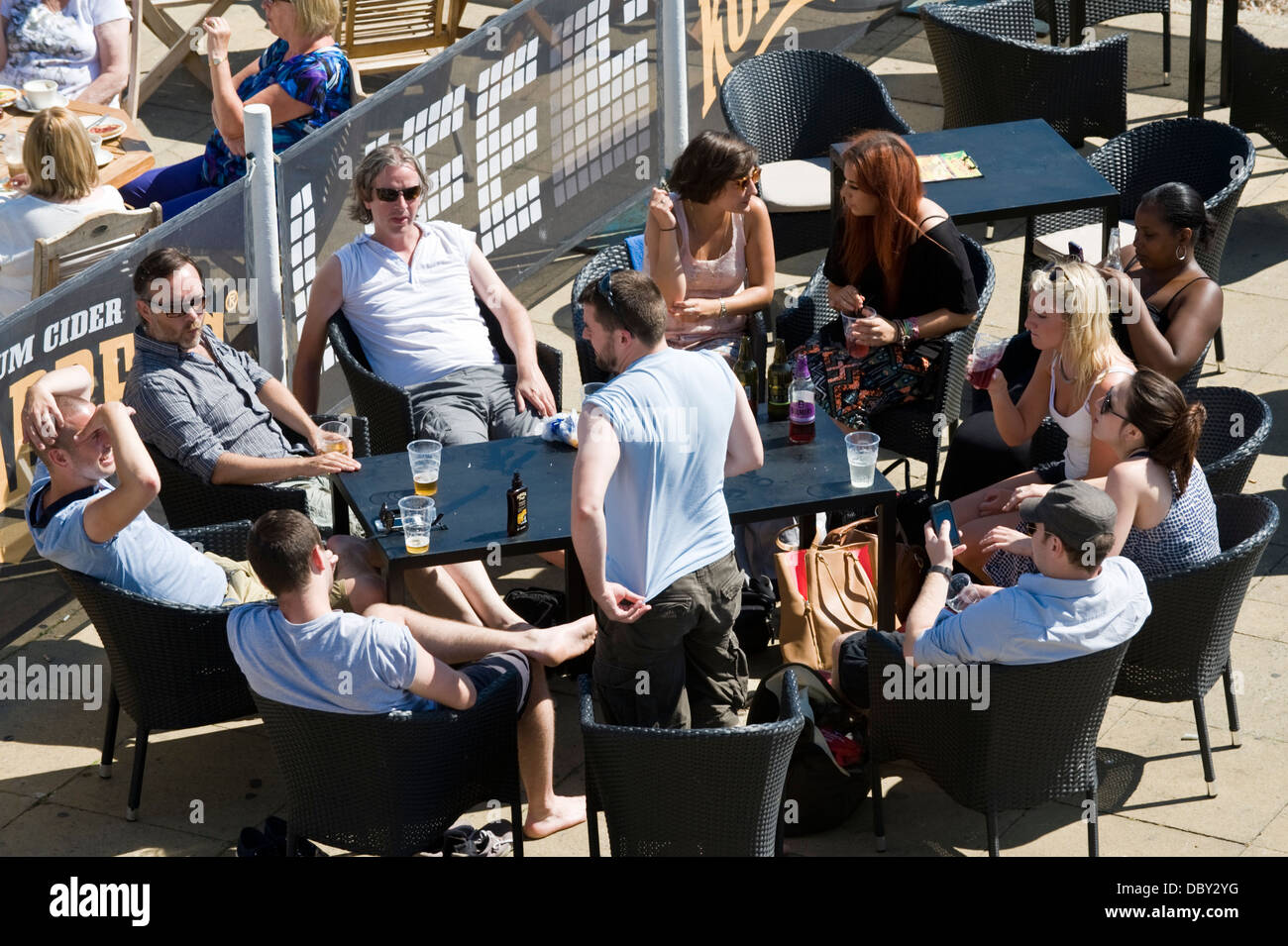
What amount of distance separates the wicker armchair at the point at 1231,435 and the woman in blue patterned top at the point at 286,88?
429 centimetres

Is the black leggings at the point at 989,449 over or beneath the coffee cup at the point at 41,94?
beneath

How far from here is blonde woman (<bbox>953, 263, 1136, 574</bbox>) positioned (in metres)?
5.80

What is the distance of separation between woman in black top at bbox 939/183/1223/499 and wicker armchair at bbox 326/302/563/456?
1601mm

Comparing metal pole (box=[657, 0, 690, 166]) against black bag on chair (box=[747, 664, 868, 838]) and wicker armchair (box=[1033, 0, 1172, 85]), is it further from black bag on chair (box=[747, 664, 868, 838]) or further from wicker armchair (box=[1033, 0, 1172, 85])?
black bag on chair (box=[747, 664, 868, 838])

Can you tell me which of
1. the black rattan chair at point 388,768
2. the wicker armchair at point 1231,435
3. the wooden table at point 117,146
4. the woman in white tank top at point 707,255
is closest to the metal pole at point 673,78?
the woman in white tank top at point 707,255

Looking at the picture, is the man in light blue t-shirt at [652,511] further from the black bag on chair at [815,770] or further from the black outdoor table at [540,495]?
the black outdoor table at [540,495]

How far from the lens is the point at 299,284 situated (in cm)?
723

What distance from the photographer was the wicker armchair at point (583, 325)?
22.6 feet

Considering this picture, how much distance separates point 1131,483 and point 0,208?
4722 millimetres

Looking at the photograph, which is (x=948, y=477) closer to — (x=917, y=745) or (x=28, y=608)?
(x=917, y=745)

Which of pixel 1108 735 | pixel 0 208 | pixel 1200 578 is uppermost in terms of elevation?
pixel 0 208

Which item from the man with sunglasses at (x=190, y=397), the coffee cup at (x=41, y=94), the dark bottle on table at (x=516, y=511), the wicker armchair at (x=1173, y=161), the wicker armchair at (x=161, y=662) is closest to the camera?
the wicker armchair at (x=161, y=662)

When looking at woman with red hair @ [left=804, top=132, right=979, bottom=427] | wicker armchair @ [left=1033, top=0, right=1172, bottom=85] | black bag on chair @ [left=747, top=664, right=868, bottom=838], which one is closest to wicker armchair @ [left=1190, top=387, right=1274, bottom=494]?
woman with red hair @ [left=804, top=132, right=979, bottom=427]
